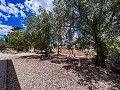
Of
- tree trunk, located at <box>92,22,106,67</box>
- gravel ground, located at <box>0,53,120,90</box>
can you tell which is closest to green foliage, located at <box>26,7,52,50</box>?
tree trunk, located at <box>92,22,106,67</box>

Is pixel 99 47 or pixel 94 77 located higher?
pixel 99 47

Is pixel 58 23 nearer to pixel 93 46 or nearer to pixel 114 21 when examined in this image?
pixel 93 46

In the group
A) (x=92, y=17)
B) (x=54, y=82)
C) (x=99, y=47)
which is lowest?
(x=54, y=82)

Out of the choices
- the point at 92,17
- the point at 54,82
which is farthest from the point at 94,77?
the point at 92,17

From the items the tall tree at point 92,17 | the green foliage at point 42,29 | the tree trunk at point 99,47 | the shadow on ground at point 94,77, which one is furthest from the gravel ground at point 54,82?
the green foliage at point 42,29

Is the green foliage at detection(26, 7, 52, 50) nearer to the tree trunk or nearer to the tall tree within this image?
the tall tree

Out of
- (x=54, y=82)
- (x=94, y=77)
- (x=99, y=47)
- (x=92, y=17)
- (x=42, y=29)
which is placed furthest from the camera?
(x=42, y=29)

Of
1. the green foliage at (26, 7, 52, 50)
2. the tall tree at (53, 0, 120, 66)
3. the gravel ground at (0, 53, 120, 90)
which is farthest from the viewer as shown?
the green foliage at (26, 7, 52, 50)

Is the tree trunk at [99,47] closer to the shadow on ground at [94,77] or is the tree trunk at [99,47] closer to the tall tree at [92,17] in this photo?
the tall tree at [92,17]

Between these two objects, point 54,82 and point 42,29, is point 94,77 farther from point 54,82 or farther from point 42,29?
point 42,29

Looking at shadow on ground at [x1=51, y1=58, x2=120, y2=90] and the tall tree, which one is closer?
shadow on ground at [x1=51, y1=58, x2=120, y2=90]

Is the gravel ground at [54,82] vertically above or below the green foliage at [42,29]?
below

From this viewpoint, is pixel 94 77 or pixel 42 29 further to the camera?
pixel 42 29

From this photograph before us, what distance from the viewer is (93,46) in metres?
15.1
